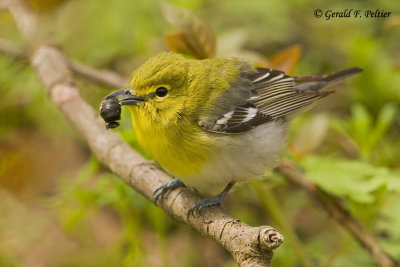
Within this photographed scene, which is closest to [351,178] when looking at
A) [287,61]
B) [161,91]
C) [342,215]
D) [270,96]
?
[342,215]

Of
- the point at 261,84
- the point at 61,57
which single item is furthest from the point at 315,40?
the point at 61,57

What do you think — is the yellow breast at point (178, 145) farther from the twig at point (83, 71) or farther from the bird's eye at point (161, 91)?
the twig at point (83, 71)

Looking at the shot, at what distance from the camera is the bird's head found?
3.19m

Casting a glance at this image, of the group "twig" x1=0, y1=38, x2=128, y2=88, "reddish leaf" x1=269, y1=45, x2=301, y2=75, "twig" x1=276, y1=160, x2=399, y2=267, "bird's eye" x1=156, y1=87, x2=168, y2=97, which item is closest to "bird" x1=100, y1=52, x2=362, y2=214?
"bird's eye" x1=156, y1=87, x2=168, y2=97

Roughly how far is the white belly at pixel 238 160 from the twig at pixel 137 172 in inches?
5.7

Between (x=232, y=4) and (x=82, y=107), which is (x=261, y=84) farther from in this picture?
(x=232, y=4)

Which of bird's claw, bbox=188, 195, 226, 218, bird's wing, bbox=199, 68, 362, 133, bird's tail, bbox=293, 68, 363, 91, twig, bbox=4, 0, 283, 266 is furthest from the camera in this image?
bird's tail, bbox=293, 68, 363, 91

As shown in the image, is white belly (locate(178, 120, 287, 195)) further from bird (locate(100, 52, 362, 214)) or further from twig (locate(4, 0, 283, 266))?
twig (locate(4, 0, 283, 266))

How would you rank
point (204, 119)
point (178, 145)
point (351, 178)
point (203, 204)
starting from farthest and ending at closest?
point (351, 178), point (204, 119), point (178, 145), point (203, 204)

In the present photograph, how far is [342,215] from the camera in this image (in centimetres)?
372

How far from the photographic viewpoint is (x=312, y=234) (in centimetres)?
513

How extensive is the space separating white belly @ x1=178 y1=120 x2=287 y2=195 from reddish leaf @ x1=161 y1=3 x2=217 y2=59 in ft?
2.36

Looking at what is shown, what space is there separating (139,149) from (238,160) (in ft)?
2.91

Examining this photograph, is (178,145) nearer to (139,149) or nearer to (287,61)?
(139,149)
